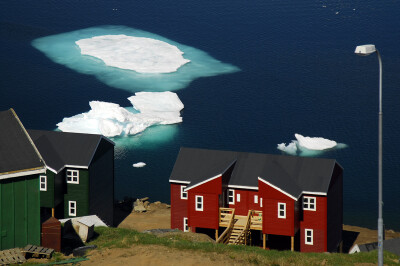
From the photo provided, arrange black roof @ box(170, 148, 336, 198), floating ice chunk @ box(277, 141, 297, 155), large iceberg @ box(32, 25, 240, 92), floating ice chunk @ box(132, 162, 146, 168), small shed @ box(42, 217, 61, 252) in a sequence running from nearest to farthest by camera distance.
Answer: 1. small shed @ box(42, 217, 61, 252)
2. black roof @ box(170, 148, 336, 198)
3. floating ice chunk @ box(132, 162, 146, 168)
4. floating ice chunk @ box(277, 141, 297, 155)
5. large iceberg @ box(32, 25, 240, 92)

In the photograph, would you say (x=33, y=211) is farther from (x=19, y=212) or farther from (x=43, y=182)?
(x=43, y=182)

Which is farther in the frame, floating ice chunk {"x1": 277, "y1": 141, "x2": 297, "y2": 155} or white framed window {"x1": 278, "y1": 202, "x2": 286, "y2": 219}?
floating ice chunk {"x1": 277, "y1": 141, "x2": 297, "y2": 155}

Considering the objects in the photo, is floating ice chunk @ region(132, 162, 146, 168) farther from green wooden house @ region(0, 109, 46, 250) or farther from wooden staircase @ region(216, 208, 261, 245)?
green wooden house @ region(0, 109, 46, 250)

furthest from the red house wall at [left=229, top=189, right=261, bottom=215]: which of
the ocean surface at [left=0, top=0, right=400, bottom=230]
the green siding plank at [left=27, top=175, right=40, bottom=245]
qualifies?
the green siding plank at [left=27, top=175, right=40, bottom=245]

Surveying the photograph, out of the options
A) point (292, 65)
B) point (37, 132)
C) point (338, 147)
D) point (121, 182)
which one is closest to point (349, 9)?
point (292, 65)

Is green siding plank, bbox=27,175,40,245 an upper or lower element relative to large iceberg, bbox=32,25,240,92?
lower

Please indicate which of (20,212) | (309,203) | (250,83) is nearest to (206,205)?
(309,203)

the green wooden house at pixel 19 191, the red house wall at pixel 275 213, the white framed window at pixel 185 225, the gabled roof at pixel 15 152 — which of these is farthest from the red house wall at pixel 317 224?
the gabled roof at pixel 15 152
